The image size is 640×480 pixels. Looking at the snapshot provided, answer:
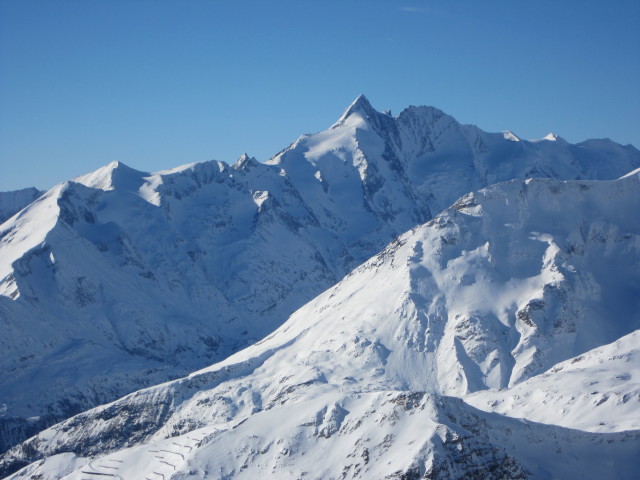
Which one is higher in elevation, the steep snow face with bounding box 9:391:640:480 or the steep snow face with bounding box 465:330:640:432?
the steep snow face with bounding box 9:391:640:480

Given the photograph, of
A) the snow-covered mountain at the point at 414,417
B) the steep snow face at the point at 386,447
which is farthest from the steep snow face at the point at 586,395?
the steep snow face at the point at 386,447

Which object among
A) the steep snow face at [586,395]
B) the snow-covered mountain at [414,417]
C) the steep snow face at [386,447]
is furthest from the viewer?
the steep snow face at [586,395]

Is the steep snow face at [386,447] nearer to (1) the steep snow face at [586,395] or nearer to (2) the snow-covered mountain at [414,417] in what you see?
(2) the snow-covered mountain at [414,417]

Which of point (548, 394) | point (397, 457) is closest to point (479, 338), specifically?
point (548, 394)

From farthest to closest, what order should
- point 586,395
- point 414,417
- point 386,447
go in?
point 586,395 < point 414,417 < point 386,447

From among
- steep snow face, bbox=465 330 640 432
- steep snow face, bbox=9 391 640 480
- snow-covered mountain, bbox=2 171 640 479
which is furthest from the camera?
steep snow face, bbox=465 330 640 432

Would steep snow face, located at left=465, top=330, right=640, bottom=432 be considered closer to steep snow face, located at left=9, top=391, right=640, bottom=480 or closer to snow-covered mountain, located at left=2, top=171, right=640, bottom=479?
snow-covered mountain, located at left=2, top=171, right=640, bottom=479

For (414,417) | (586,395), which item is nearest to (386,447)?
(414,417)

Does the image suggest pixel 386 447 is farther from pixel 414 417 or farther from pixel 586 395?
pixel 586 395

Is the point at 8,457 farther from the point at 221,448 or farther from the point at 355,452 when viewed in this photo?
the point at 355,452

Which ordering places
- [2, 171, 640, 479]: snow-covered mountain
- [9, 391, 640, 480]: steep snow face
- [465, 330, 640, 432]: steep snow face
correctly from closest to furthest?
[9, 391, 640, 480]: steep snow face → [2, 171, 640, 479]: snow-covered mountain → [465, 330, 640, 432]: steep snow face

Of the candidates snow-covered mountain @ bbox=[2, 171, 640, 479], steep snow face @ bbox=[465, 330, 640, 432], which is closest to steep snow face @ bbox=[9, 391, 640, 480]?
snow-covered mountain @ bbox=[2, 171, 640, 479]
